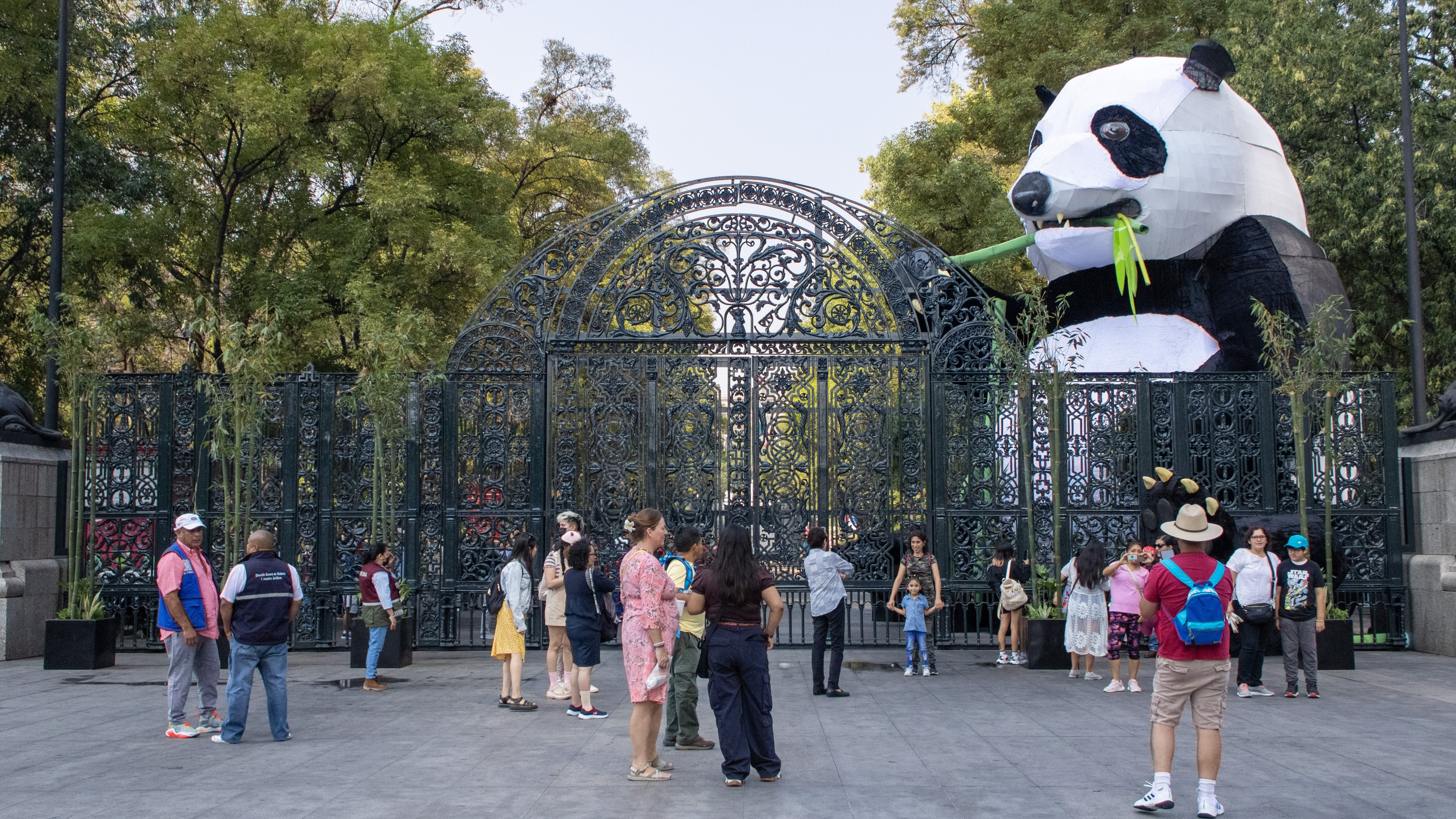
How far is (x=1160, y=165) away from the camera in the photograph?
49.1ft

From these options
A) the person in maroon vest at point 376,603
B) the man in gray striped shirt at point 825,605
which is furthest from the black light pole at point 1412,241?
the person in maroon vest at point 376,603

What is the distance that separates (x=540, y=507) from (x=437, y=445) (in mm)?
1431

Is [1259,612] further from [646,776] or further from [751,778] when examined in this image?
[646,776]

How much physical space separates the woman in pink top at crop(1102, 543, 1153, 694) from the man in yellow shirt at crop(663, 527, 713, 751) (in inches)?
170

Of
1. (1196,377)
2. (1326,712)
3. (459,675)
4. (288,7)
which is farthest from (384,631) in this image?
(288,7)

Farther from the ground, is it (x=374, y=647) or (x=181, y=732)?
(x=374, y=647)

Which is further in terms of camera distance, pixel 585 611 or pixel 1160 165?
pixel 1160 165

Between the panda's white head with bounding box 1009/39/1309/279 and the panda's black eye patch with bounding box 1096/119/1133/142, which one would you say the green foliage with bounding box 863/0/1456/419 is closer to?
the panda's white head with bounding box 1009/39/1309/279

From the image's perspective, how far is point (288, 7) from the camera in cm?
2141

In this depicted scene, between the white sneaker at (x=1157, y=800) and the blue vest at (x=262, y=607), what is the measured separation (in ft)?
18.3

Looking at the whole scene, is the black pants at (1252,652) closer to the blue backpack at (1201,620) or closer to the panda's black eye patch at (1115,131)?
the blue backpack at (1201,620)

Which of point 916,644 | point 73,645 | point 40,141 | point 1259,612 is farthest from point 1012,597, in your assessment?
point 40,141

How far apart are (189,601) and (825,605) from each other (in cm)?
501

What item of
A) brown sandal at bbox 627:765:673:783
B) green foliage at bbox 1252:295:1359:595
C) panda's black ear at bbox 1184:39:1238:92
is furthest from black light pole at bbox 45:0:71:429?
panda's black ear at bbox 1184:39:1238:92
